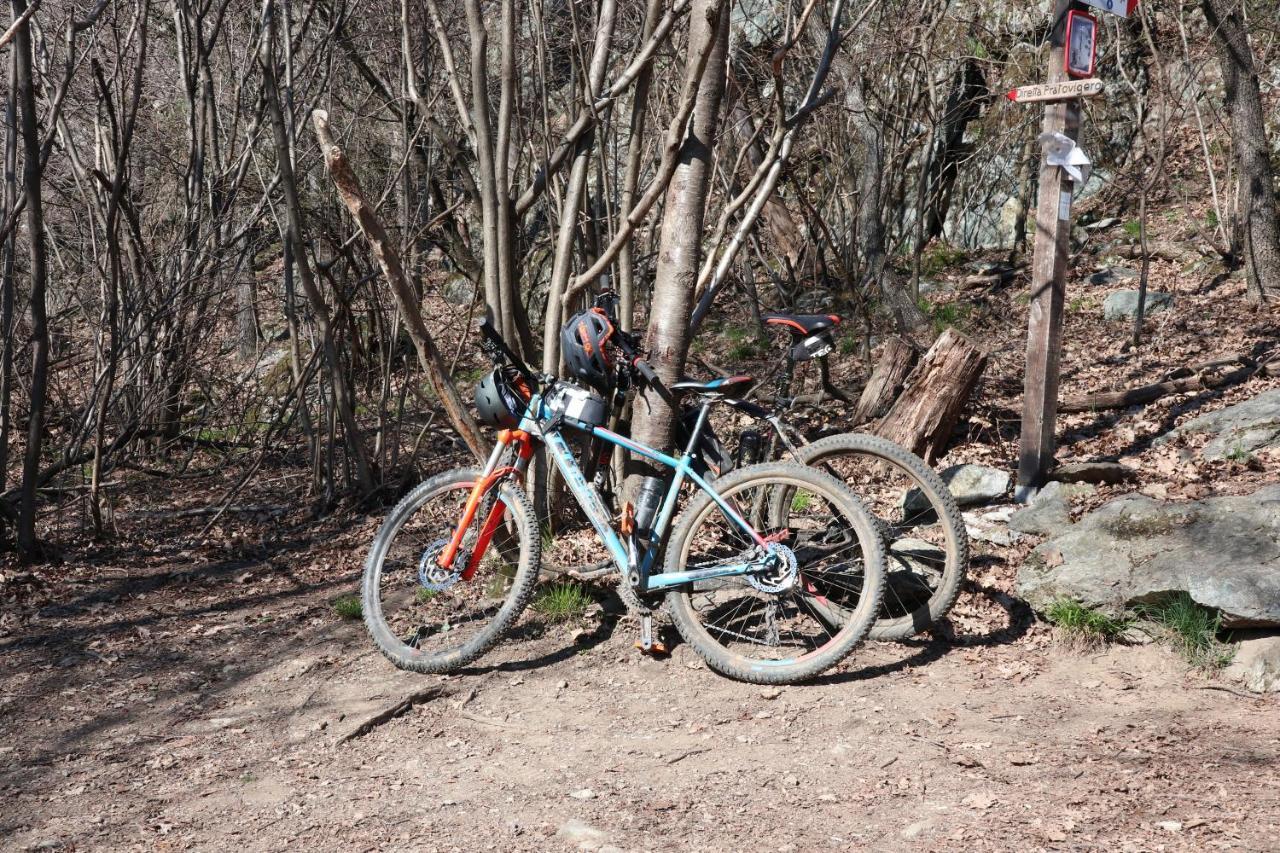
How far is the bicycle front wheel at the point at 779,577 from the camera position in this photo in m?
4.20

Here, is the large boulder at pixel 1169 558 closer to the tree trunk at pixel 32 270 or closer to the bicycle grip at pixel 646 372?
the bicycle grip at pixel 646 372

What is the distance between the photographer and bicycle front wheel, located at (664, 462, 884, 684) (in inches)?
165

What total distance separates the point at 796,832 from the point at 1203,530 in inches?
90.1

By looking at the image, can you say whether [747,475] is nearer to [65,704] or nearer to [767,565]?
[767,565]

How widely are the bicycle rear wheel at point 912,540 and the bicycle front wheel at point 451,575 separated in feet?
3.99

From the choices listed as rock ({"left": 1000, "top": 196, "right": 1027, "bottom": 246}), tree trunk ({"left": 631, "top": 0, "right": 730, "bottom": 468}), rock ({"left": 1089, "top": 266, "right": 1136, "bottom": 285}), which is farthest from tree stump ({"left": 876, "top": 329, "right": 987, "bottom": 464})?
rock ({"left": 1000, "top": 196, "right": 1027, "bottom": 246})

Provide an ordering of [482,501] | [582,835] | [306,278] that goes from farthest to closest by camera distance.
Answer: [306,278] → [482,501] → [582,835]

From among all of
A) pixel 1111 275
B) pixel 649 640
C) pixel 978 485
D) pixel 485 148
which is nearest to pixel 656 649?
pixel 649 640

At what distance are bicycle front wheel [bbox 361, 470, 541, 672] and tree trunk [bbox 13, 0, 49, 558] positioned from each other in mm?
2330

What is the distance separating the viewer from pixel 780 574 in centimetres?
434

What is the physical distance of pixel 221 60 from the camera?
9320 mm

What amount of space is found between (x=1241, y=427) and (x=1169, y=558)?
7.48ft

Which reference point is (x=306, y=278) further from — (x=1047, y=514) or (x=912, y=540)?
(x=1047, y=514)

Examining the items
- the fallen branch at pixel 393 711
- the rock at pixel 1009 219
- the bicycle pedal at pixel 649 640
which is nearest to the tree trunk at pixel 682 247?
the bicycle pedal at pixel 649 640
